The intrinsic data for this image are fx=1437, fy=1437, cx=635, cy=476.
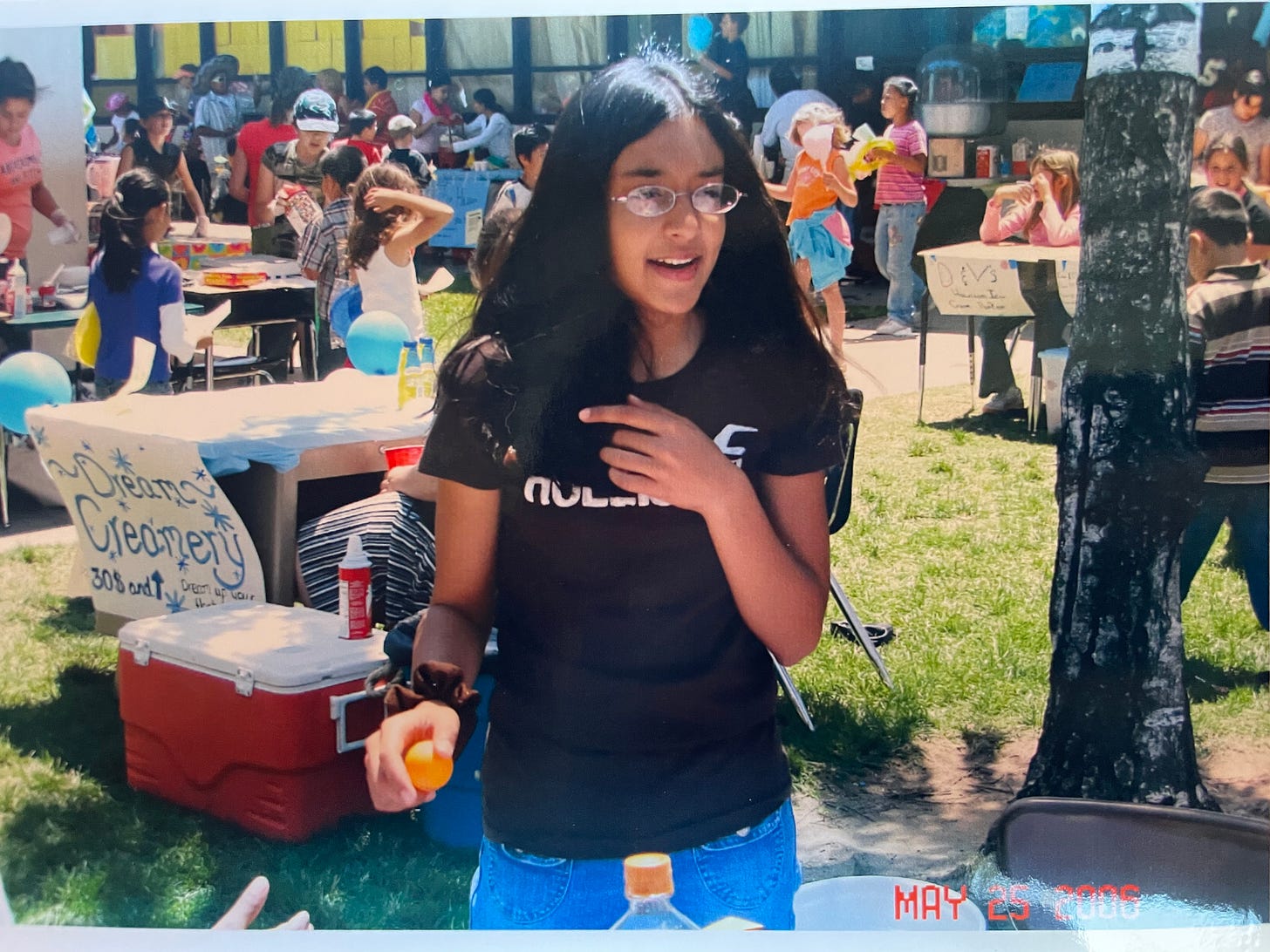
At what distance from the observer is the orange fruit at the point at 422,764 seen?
1974mm

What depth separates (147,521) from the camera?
9.11 feet

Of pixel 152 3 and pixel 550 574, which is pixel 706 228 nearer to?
pixel 550 574

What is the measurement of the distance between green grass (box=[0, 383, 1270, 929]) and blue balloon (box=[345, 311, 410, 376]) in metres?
0.13

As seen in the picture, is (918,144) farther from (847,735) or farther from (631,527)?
(847,735)

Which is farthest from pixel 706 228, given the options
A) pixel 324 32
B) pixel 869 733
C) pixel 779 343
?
pixel 869 733

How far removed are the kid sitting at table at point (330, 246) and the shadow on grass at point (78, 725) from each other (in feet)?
2.47

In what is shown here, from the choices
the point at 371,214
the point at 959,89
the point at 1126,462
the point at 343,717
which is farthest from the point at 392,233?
the point at 1126,462

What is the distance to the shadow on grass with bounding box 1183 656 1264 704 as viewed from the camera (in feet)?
8.25

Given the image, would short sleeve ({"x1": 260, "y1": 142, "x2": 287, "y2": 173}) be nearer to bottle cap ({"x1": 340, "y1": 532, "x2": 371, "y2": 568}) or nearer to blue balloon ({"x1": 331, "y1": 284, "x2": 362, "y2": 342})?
blue balloon ({"x1": 331, "y1": 284, "x2": 362, "y2": 342})

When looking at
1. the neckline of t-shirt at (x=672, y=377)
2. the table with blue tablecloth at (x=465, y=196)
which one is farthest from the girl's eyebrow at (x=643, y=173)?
the table with blue tablecloth at (x=465, y=196)

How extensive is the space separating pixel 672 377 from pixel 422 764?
67 cm

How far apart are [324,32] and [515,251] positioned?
0.69 metres

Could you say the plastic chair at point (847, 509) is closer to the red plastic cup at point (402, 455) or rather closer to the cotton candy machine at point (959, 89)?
the cotton candy machine at point (959, 89)

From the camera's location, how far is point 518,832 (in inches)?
78.5
